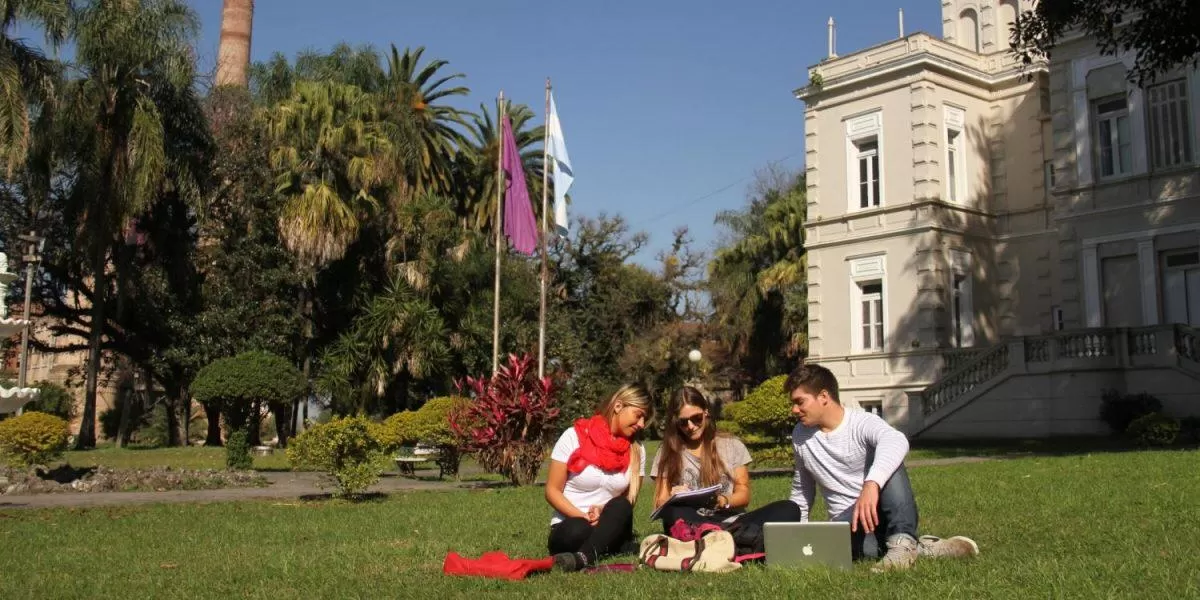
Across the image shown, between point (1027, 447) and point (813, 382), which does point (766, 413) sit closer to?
point (813, 382)

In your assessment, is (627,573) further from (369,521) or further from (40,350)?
(40,350)

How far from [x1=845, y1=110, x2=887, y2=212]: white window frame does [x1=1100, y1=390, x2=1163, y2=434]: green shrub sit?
8354 mm

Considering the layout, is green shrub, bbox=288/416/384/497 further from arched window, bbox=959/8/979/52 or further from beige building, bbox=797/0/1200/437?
arched window, bbox=959/8/979/52

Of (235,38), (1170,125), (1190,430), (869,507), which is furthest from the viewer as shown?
(235,38)

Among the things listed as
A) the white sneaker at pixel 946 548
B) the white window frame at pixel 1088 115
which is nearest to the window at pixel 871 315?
the white window frame at pixel 1088 115

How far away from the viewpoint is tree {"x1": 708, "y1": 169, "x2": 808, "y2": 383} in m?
38.1

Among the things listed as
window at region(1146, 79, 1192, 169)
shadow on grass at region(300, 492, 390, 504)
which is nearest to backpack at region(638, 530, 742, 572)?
shadow on grass at region(300, 492, 390, 504)

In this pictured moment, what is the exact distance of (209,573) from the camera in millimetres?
7500

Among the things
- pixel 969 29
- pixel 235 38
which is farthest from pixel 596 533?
pixel 235 38

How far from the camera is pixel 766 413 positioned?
15.9 m

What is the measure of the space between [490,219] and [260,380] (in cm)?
1874

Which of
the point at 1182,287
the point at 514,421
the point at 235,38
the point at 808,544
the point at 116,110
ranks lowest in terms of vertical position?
the point at 808,544

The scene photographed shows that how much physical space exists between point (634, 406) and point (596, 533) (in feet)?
2.87

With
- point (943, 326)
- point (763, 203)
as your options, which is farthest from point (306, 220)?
point (763, 203)
